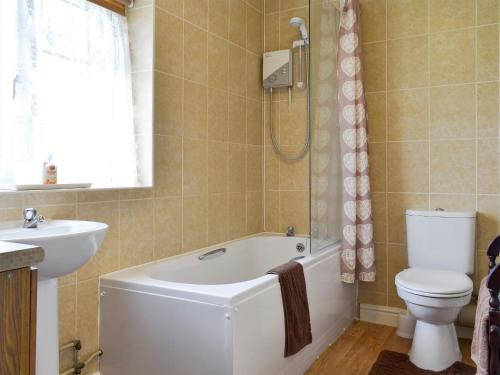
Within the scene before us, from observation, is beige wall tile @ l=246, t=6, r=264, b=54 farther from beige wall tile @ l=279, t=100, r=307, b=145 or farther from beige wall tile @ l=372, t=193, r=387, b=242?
beige wall tile @ l=372, t=193, r=387, b=242

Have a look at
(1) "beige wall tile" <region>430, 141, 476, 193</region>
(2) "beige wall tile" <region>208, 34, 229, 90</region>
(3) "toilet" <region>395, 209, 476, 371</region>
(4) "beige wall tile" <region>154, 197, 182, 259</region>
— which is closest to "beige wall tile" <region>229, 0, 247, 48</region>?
(2) "beige wall tile" <region>208, 34, 229, 90</region>

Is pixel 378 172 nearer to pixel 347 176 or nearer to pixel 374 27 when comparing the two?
pixel 347 176

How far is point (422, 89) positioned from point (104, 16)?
2.10 metres

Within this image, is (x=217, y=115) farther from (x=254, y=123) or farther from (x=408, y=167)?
(x=408, y=167)

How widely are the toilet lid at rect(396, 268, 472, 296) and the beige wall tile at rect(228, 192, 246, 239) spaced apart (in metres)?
1.16

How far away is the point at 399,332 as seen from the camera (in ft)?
9.37

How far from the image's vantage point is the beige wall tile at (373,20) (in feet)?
9.96

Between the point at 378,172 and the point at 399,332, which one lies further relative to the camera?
the point at 378,172

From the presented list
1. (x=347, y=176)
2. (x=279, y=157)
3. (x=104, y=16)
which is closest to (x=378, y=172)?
(x=347, y=176)

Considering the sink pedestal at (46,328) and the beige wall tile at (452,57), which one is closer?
the sink pedestal at (46,328)

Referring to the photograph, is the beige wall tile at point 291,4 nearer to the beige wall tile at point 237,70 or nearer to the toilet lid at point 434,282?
the beige wall tile at point 237,70

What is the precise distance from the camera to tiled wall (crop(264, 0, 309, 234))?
3.30 metres

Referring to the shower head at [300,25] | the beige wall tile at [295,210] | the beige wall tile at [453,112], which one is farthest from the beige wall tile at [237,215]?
the beige wall tile at [453,112]

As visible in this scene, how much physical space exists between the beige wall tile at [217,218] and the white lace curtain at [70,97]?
25.2 inches
